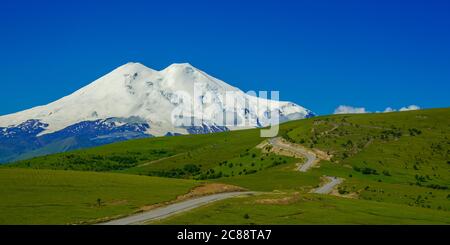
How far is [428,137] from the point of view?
195m

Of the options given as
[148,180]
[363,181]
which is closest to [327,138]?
[363,181]

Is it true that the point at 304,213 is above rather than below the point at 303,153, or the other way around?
below

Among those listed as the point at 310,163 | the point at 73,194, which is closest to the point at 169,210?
the point at 73,194

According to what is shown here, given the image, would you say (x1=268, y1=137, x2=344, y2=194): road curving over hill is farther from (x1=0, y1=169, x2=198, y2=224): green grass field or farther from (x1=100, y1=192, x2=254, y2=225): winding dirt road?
(x1=100, y1=192, x2=254, y2=225): winding dirt road

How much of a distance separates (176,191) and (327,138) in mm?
106069

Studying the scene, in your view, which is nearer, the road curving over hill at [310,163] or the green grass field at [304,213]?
the green grass field at [304,213]

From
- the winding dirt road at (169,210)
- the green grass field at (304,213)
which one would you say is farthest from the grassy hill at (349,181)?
the winding dirt road at (169,210)

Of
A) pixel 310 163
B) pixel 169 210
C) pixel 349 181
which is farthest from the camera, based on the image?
pixel 310 163

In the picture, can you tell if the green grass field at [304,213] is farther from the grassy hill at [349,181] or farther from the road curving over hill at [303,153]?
the road curving over hill at [303,153]

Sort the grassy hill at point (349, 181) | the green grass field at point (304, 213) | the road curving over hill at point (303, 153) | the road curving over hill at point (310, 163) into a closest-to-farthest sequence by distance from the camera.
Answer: the green grass field at point (304, 213) < the grassy hill at point (349, 181) < the road curving over hill at point (310, 163) < the road curving over hill at point (303, 153)

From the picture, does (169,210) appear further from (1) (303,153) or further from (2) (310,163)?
(1) (303,153)

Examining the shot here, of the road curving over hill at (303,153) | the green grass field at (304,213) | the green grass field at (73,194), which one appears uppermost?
the road curving over hill at (303,153)

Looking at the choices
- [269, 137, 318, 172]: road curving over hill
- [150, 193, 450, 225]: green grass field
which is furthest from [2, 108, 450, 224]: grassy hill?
[269, 137, 318, 172]: road curving over hill
